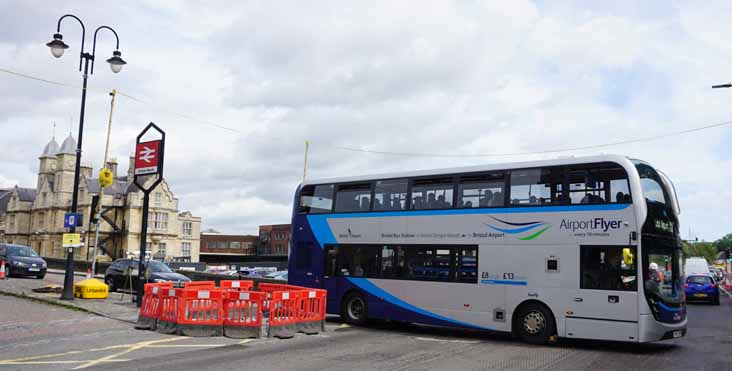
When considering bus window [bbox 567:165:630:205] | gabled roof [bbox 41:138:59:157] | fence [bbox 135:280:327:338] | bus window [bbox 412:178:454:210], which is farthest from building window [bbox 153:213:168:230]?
bus window [bbox 567:165:630:205]

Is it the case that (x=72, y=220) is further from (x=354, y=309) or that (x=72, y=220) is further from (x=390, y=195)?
(x=390, y=195)

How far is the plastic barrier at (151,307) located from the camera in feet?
47.3

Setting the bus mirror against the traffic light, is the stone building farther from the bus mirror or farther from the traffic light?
the bus mirror

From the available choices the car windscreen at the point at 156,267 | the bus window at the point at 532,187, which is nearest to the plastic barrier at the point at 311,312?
the bus window at the point at 532,187

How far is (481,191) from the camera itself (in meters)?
15.3

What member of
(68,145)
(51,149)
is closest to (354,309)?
(68,145)

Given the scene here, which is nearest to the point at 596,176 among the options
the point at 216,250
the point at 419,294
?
the point at 419,294

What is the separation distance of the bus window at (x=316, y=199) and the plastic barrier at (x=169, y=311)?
5445 mm

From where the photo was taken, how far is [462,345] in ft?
44.8

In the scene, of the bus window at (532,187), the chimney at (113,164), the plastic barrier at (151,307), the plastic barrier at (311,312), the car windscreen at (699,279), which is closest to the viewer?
the bus window at (532,187)

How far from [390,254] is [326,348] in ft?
15.8

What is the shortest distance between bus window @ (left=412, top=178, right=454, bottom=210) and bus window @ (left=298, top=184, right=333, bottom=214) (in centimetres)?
293

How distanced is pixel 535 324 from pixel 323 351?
507 centimetres

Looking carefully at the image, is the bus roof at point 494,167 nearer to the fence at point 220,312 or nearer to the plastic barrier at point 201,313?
the fence at point 220,312
